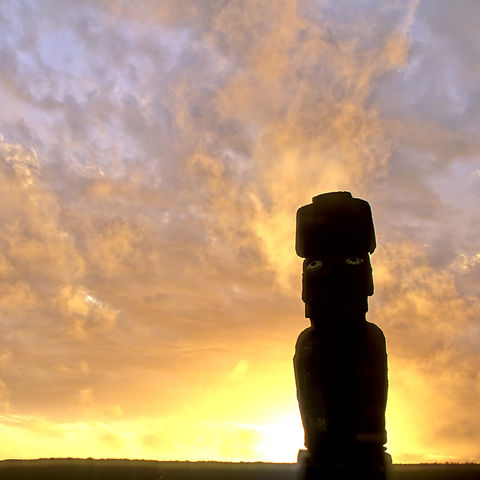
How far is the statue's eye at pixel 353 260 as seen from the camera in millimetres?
14250

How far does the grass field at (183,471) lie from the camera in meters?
15.6

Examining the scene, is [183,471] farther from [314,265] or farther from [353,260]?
[353,260]

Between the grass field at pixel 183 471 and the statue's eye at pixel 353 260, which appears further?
the grass field at pixel 183 471

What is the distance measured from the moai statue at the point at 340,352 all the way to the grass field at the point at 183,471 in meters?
2.60

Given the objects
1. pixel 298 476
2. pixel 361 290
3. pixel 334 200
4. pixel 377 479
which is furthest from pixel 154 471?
pixel 334 200

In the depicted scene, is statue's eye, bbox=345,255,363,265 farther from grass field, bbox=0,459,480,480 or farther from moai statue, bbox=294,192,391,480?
grass field, bbox=0,459,480,480

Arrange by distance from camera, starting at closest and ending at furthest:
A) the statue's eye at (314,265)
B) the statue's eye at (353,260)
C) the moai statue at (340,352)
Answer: the moai statue at (340,352) → the statue's eye at (353,260) → the statue's eye at (314,265)

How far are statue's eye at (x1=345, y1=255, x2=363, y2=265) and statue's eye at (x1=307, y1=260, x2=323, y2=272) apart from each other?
0.60m

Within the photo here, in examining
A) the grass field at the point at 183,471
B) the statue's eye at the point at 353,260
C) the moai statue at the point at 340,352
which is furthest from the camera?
the grass field at the point at 183,471

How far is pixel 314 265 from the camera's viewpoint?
14539mm

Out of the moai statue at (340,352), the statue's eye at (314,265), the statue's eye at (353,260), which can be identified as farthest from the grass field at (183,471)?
the statue's eye at (353,260)

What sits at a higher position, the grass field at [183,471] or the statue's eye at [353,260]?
the statue's eye at [353,260]

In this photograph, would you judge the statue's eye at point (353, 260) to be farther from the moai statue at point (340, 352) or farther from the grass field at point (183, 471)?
the grass field at point (183, 471)

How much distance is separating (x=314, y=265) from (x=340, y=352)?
83.8 inches
